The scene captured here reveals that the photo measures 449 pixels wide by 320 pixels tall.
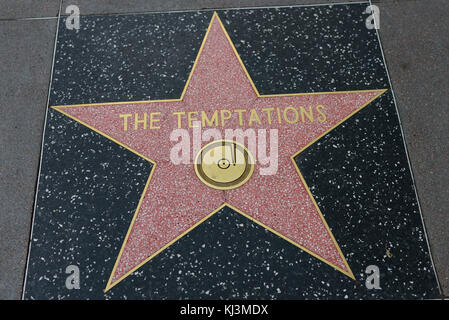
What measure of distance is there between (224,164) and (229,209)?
0.26m

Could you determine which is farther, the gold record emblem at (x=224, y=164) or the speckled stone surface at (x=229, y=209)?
the gold record emblem at (x=224, y=164)

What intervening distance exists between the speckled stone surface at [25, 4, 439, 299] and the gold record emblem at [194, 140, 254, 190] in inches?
7.3

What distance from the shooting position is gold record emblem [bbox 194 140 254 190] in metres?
2.06

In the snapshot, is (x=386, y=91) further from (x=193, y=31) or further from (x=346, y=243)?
(x=193, y=31)

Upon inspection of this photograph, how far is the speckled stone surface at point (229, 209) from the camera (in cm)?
187

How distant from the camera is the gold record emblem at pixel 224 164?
206cm

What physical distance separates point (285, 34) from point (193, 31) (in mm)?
613

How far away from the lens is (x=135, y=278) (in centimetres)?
188

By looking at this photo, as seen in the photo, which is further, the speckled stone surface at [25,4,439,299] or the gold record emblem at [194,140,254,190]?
the gold record emblem at [194,140,254,190]

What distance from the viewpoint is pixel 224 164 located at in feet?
6.86

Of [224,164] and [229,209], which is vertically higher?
[224,164]

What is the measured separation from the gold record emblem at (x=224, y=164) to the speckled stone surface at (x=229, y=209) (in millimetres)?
186
